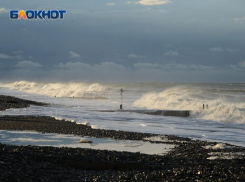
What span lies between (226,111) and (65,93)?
38549 millimetres

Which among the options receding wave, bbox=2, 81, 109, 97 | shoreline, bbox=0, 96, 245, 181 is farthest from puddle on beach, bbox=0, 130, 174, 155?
receding wave, bbox=2, 81, 109, 97

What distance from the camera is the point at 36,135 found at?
646 inches

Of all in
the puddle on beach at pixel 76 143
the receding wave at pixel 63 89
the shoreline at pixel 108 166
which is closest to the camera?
the shoreline at pixel 108 166

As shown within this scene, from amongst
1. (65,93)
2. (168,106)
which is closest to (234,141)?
(168,106)

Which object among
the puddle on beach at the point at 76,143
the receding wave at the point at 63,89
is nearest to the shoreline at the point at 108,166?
the puddle on beach at the point at 76,143

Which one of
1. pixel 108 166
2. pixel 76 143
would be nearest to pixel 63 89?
pixel 76 143

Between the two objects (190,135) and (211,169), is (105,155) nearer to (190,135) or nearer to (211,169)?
(211,169)

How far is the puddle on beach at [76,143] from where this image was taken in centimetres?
1355

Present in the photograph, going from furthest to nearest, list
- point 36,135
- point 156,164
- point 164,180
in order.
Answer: point 36,135 < point 156,164 < point 164,180

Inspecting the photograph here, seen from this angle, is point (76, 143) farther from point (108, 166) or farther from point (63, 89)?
point (63, 89)

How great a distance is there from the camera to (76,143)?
14391 millimetres

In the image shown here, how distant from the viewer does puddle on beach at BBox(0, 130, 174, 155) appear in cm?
1355

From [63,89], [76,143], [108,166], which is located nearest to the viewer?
[108,166]

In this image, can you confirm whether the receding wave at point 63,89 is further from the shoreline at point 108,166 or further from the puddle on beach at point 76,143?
the shoreline at point 108,166
